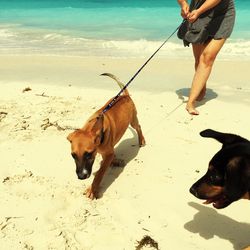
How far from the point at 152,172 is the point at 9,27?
41.3 feet

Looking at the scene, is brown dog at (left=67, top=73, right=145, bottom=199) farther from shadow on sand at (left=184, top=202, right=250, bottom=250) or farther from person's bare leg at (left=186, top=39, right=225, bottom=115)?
person's bare leg at (left=186, top=39, right=225, bottom=115)

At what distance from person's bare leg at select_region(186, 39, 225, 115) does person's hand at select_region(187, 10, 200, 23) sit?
0.47 meters

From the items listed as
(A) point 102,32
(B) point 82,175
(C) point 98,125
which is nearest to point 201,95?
(C) point 98,125

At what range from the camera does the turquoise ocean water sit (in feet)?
36.8

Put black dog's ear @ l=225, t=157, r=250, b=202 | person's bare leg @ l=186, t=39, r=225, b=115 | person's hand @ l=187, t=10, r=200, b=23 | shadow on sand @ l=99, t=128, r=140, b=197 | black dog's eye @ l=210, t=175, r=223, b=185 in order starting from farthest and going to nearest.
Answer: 1. person's bare leg @ l=186, t=39, r=225, b=115
2. person's hand @ l=187, t=10, r=200, b=23
3. shadow on sand @ l=99, t=128, r=140, b=197
4. black dog's eye @ l=210, t=175, r=223, b=185
5. black dog's ear @ l=225, t=157, r=250, b=202

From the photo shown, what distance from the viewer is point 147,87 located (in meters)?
7.29

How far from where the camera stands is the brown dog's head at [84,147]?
137 inches

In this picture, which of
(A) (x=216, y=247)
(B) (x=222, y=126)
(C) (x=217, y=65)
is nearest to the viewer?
(A) (x=216, y=247)

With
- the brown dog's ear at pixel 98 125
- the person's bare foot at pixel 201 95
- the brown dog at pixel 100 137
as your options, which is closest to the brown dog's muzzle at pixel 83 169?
the brown dog at pixel 100 137

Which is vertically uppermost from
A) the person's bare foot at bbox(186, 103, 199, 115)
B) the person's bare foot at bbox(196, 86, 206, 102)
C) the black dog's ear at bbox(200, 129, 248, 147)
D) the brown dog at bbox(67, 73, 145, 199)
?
the black dog's ear at bbox(200, 129, 248, 147)

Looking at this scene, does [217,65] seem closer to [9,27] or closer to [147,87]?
[147,87]

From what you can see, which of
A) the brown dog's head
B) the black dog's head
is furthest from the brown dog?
the black dog's head

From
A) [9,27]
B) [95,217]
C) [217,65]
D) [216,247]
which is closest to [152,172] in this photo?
[95,217]

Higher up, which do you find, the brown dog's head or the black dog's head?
the black dog's head
